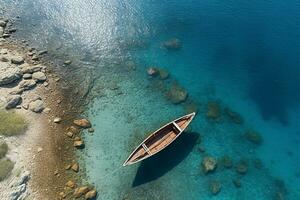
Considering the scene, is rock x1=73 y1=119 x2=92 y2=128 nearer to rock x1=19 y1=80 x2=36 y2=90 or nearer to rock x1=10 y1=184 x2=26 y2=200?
rock x1=19 y1=80 x2=36 y2=90

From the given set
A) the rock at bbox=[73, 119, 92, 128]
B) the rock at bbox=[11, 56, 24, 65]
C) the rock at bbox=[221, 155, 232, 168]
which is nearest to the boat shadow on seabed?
the rock at bbox=[221, 155, 232, 168]

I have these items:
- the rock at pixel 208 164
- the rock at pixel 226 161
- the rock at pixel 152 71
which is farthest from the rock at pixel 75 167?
the rock at pixel 226 161

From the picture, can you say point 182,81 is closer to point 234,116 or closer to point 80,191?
point 234,116

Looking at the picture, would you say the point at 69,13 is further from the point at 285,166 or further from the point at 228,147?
the point at 285,166

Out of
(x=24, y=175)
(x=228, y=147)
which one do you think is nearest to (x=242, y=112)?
(x=228, y=147)

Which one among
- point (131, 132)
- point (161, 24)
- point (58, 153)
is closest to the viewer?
point (58, 153)

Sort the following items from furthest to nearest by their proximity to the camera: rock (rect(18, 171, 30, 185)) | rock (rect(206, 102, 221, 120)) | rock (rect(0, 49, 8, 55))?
rock (rect(206, 102, 221, 120))
rock (rect(0, 49, 8, 55))
rock (rect(18, 171, 30, 185))

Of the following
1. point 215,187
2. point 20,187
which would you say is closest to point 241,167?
point 215,187

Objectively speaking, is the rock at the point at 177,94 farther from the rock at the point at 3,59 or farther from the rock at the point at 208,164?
the rock at the point at 3,59

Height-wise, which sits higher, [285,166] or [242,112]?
[242,112]
